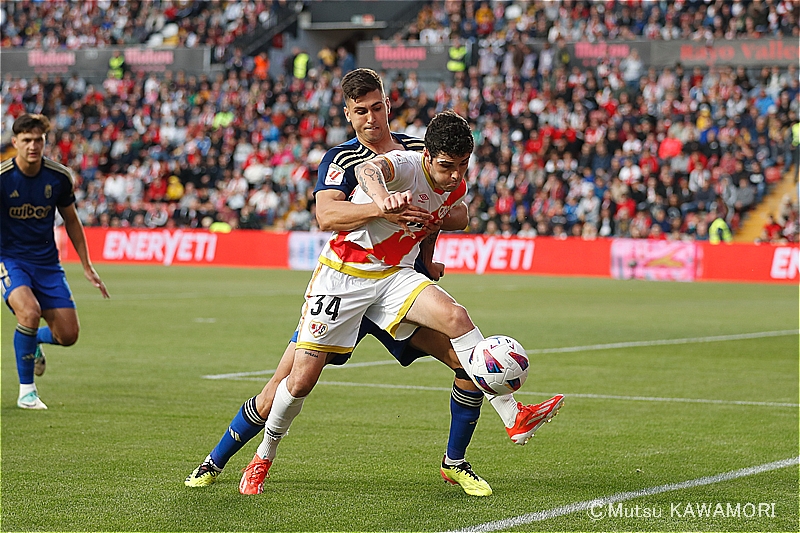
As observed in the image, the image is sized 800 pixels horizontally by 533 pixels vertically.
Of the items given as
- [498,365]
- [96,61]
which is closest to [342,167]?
[498,365]

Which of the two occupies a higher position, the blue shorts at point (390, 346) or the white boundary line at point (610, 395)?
the blue shorts at point (390, 346)

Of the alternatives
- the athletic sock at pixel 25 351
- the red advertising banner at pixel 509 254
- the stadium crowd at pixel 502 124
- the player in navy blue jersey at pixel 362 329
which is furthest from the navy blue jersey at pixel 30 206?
the stadium crowd at pixel 502 124

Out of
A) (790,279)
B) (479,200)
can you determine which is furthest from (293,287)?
(790,279)

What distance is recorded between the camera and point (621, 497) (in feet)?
19.9

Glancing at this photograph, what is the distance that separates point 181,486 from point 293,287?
710 inches

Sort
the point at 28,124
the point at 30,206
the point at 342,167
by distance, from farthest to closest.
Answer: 1. the point at 30,206
2. the point at 28,124
3. the point at 342,167

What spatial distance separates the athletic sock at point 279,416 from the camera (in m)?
6.16

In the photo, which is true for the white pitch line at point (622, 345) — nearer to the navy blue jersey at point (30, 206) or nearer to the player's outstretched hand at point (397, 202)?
the navy blue jersey at point (30, 206)

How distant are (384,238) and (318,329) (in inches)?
23.0

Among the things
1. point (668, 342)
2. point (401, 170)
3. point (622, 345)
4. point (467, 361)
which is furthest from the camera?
point (668, 342)

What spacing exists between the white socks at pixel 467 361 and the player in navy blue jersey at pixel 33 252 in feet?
13.8

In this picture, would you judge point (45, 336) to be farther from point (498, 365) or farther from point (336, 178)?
point (498, 365)

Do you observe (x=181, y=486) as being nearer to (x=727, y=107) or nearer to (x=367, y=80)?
(x=367, y=80)

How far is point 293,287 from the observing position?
24.3m
